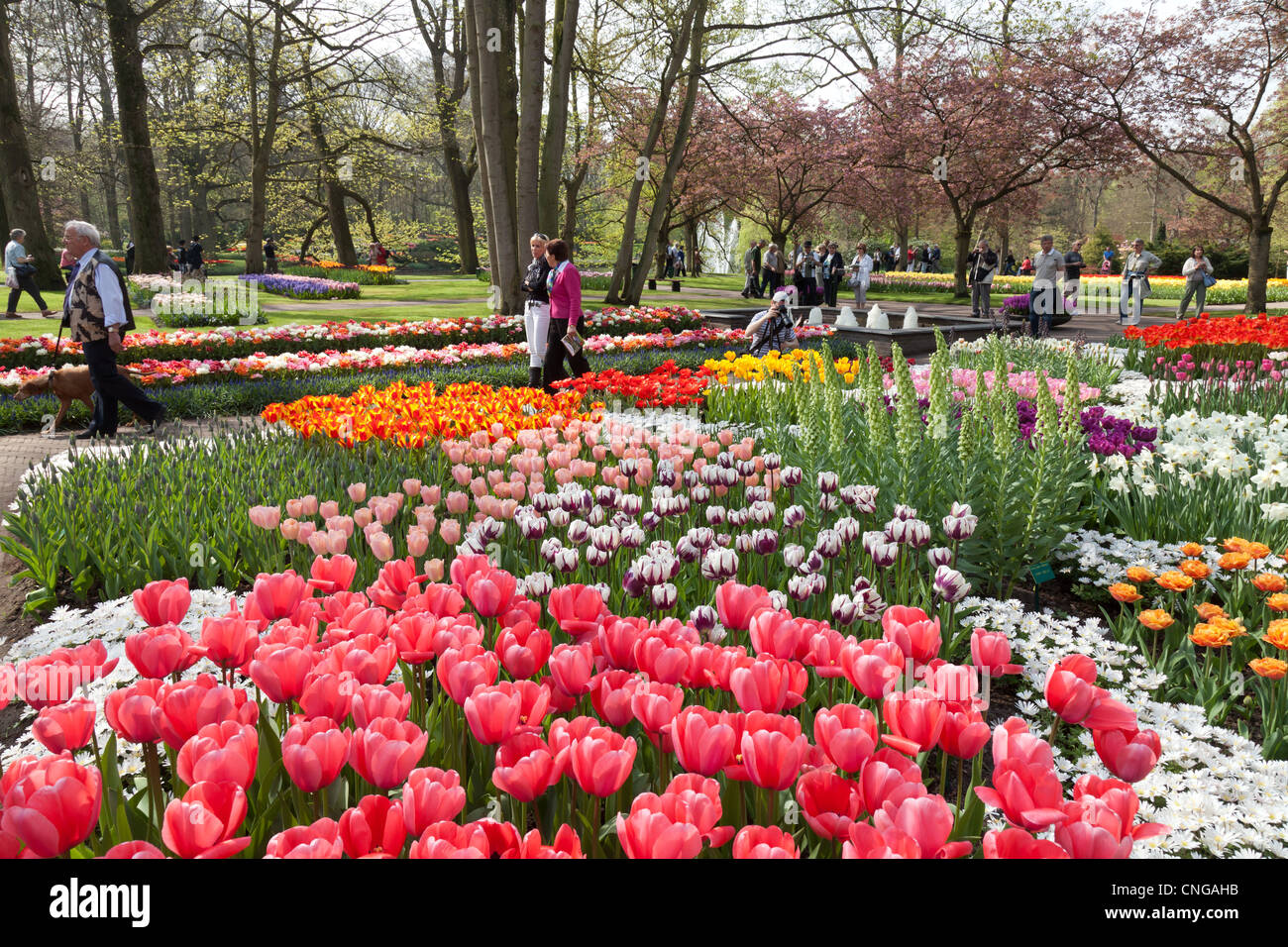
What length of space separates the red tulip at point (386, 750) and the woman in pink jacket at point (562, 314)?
768cm

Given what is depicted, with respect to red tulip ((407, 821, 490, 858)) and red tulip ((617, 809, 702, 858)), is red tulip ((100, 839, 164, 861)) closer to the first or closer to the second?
red tulip ((407, 821, 490, 858))

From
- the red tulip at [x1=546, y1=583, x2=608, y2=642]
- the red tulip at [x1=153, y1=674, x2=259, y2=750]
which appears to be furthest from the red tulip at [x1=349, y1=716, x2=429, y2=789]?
the red tulip at [x1=546, y1=583, x2=608, y2=642]

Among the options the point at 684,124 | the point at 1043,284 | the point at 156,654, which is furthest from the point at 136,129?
the point at 156,654

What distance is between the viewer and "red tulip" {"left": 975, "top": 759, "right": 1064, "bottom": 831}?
1111 mm

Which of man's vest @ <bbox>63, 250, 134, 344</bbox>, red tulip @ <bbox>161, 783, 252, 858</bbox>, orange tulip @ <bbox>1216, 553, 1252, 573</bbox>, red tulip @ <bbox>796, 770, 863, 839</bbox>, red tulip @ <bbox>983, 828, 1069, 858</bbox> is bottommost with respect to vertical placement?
orange tulip @ <bbox>1216, 553, 1252, 573</bbox>

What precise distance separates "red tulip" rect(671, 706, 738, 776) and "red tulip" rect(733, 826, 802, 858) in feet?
0.45

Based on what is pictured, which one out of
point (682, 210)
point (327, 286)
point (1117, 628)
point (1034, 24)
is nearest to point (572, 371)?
point (1117, 628)

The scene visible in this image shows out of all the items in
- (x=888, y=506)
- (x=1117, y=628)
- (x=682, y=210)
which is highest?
(x=682, y=210)

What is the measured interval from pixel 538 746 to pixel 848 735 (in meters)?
0.46

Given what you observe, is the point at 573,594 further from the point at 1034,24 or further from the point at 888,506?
the point at 1034,24

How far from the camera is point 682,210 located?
36.0 metres

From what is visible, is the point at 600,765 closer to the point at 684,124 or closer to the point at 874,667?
the point at 874,667

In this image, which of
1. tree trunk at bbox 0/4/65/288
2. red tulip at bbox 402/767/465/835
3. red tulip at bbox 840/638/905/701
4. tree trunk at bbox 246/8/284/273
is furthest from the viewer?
tree trunk at bbox 246/8/284/273
